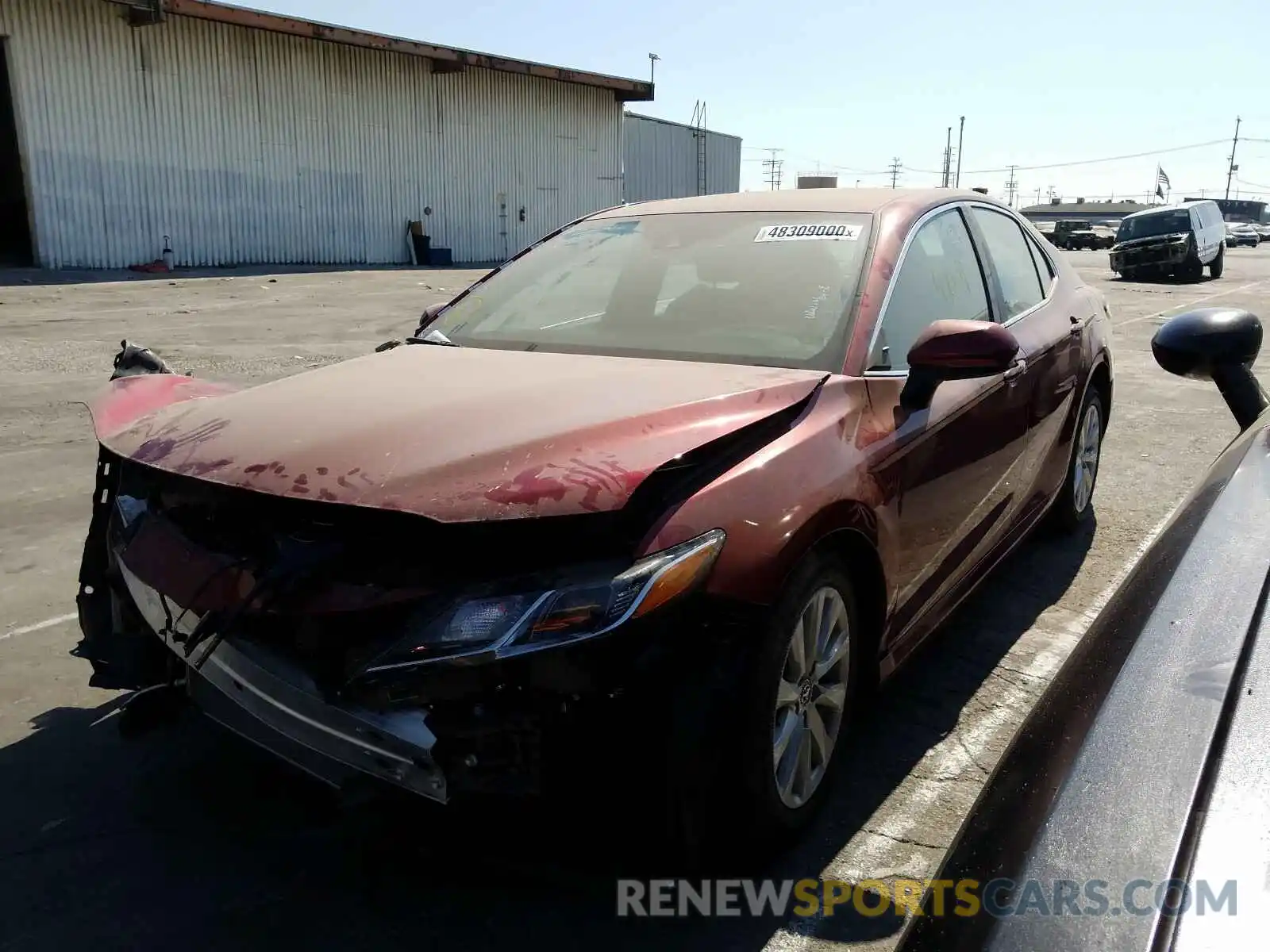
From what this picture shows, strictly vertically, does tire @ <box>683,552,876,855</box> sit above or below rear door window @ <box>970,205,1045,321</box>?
below

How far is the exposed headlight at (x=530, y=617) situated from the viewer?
75.5 inches

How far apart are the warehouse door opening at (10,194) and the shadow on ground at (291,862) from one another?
70.3 feet

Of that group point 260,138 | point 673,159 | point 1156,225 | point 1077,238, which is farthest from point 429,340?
point 1077,238

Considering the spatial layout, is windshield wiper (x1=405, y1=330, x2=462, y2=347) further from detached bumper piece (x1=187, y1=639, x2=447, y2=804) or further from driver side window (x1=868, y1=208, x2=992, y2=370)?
detached bumper piece (x1=187, y1=639, x2=447, y2=804)

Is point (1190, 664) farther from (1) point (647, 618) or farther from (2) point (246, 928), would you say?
(2) point (246, 928)

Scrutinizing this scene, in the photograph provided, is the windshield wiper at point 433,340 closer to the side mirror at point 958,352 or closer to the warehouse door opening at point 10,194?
the side mirror at point 958,352

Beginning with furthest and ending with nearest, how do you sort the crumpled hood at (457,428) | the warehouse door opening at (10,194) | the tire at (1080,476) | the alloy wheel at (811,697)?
the warehouse door opening at (10,194), the tire at (1080,476), the alloy wheel at (811,697), the crumpled hood at (457,428)

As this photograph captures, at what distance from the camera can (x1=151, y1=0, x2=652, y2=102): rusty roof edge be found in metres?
21.8

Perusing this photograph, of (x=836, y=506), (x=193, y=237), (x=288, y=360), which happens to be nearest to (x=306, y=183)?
(x=193, y=237)

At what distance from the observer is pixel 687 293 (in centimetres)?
339

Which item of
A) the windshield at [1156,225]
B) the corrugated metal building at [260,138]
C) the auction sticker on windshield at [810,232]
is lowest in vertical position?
the auction sticker on windshield at [810,232]

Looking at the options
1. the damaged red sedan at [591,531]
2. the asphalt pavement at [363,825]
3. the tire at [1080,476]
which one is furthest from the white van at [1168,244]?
the damaged red sedan at [591,531]

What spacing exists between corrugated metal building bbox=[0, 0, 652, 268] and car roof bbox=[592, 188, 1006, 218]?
2049cm

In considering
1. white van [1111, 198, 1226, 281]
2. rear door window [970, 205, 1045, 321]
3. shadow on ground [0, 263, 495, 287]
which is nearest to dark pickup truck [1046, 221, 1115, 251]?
white van [1111, 198, 1226, 281]
